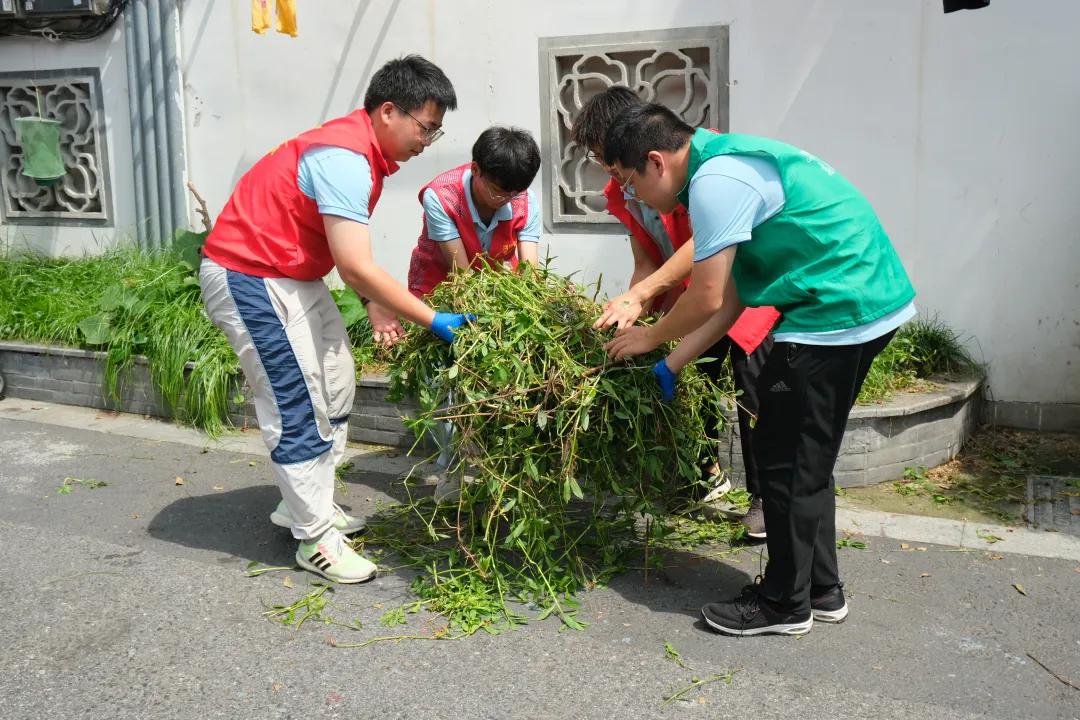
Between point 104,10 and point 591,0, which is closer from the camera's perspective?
point 591,0

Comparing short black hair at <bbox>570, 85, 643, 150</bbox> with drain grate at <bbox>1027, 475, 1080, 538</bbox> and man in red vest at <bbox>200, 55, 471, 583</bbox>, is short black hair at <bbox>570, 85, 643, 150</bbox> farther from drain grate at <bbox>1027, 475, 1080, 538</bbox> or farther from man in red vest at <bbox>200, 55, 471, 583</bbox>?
drain grate at <bbox>1027, 475, 1080, 538</bbox>

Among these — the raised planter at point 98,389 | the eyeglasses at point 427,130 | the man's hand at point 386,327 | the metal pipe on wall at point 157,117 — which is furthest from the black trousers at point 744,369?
the metal pipe on wall at point 157,117

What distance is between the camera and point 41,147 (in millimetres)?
7621

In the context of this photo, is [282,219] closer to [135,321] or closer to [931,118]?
[135,321]

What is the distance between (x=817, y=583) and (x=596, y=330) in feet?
3.85

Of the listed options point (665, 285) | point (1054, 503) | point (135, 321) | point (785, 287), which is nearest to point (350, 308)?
point (135, 321)

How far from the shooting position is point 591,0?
19.5 ft

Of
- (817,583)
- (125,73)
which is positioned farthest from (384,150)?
(125,73)

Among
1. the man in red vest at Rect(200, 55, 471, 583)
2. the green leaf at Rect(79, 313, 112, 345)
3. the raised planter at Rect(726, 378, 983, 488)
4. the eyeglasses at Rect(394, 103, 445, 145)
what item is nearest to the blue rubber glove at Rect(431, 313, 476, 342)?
the man in red vest at Rect(200, 55, 471, 583)

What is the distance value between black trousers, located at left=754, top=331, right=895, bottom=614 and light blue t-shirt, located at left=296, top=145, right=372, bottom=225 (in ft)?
5.02

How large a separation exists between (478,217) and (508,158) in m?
0.43

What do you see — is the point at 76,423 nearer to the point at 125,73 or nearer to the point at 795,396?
the point at 125,73

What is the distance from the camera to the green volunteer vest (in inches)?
126

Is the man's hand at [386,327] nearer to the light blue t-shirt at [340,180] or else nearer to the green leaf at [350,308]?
the light blue t-shirt at [340,180]
